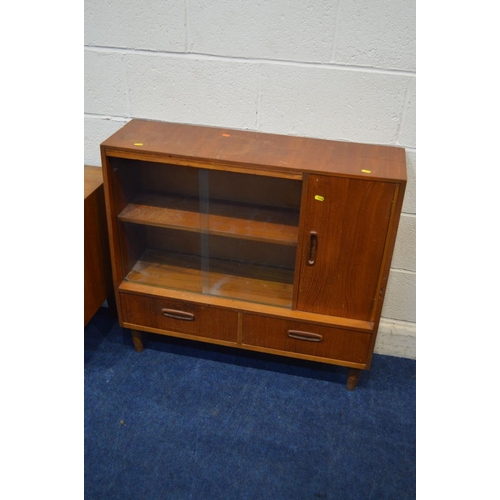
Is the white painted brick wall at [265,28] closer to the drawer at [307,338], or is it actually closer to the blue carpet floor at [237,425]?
the drawer at [307,338]

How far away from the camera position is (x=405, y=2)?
5.39 ft

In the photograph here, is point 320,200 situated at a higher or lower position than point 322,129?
lower

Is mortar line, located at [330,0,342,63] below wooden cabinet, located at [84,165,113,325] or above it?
above

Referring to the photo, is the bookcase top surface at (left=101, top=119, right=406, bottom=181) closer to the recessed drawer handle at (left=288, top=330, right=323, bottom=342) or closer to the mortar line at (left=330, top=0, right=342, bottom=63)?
the mortar line at (left=330, top=0, right=342, bottom=63)

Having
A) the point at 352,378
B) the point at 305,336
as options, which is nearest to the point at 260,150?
the point at 305,336

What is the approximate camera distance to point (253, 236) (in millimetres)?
1888

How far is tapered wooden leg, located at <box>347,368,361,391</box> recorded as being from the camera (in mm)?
2068

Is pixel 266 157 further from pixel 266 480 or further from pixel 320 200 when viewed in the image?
pixel 266 480

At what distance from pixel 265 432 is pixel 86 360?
0.86m

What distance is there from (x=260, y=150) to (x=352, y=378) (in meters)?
1.01

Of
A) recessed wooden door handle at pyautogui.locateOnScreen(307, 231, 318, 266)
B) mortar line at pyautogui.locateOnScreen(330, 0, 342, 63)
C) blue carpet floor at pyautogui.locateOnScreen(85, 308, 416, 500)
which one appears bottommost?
blue carpet floor at pyautogui.locateOnScreen(85, 308, 416, 500)

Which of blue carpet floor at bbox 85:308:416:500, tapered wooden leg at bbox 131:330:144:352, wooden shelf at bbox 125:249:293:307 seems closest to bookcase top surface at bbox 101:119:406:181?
wooden shelf at bbox 125:249:293:307

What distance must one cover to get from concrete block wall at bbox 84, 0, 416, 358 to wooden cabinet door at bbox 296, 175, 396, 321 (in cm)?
32

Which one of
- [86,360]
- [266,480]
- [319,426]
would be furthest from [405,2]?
[86,360]
